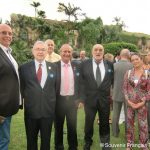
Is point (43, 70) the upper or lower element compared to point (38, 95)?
upper

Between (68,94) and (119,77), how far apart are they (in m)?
1.61

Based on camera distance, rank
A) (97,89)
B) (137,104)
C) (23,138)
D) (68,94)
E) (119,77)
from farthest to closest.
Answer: (23,138) < (119,77) < (97,89) < (137,104) < (68,94)

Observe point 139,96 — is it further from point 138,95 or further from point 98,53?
point 98,53

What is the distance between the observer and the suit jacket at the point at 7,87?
473 cm

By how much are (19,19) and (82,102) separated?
25.1 meters

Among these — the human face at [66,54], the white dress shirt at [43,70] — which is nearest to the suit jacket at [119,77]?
the human face at [66,54]

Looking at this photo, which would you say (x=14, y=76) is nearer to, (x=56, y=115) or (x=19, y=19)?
(x=56, y=115)

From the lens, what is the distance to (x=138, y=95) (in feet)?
20.2

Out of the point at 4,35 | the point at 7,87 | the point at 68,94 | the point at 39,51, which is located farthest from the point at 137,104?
the point at 4,35

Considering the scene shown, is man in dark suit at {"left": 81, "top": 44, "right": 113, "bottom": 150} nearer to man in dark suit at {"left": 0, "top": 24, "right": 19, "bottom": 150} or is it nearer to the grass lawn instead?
the grass lawn

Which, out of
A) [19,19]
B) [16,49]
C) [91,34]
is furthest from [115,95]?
[91,34]

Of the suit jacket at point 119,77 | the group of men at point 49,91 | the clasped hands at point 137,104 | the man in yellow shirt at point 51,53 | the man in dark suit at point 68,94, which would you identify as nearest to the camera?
the group of men at point 49,91

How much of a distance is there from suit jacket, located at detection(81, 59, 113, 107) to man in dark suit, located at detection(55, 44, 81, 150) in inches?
8.2

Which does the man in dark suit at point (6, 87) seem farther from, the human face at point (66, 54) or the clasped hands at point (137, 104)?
the clasped hands at point (137, 104)
